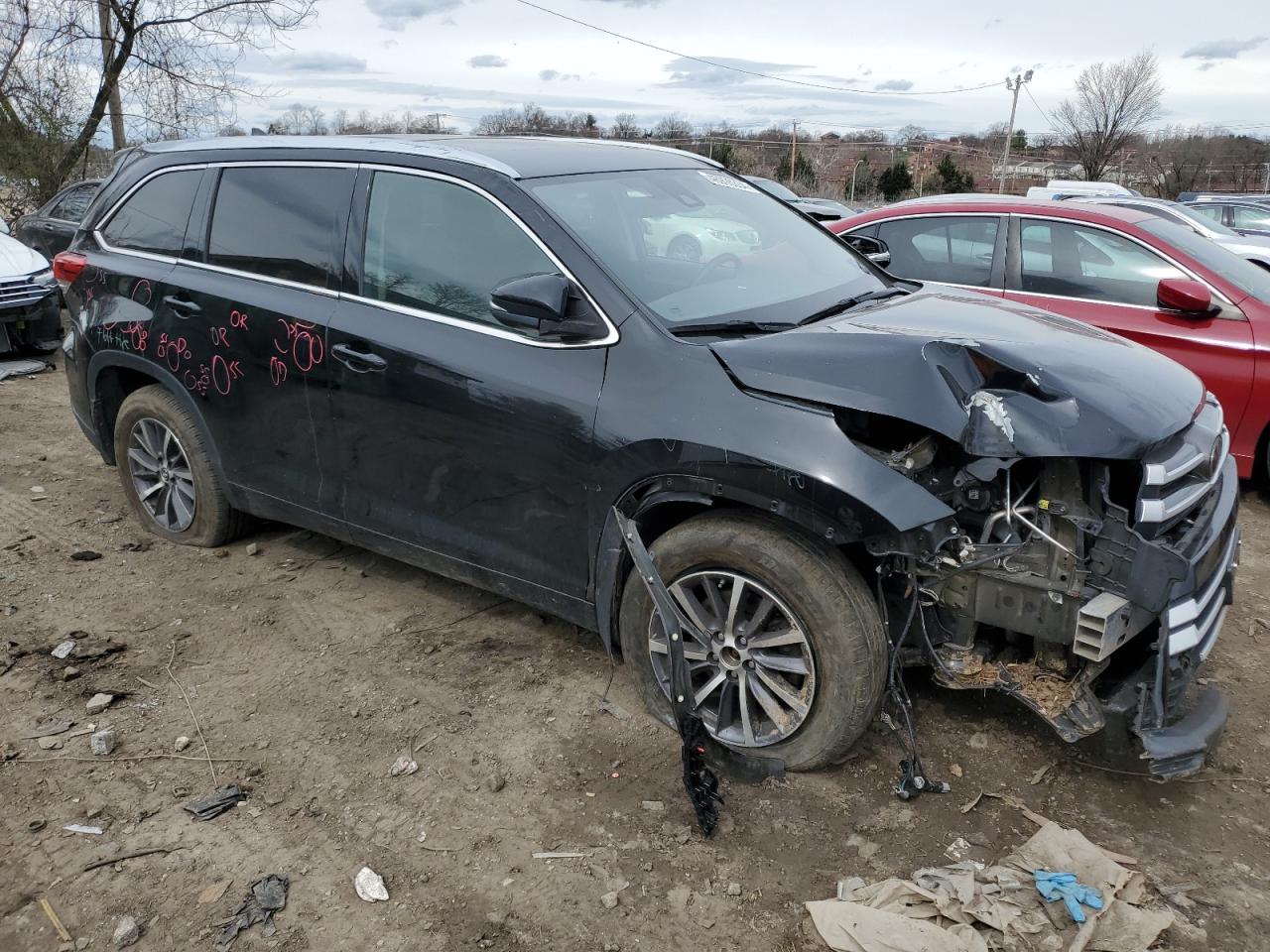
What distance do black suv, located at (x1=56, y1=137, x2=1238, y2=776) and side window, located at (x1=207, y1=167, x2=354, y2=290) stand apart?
0.02 metres

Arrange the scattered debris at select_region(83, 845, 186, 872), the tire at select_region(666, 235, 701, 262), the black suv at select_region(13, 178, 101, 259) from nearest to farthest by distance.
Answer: the scattered debris at select_region(83, 845, 186, 872), the tire at select_region(666, 235, 701, 262), the black suv at select_region(13, 178, 101, 259)

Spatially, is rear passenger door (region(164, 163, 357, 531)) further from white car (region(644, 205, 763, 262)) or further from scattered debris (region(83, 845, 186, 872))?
scattered debris (region(83, 845, 186, 872))

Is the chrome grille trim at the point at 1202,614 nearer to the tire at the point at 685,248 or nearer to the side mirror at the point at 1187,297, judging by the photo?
the tire at the point at 685,248

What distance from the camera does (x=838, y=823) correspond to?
2.95 metres

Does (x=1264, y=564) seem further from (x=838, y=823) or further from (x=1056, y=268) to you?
(x=838, y=823)

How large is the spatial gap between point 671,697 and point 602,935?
74 centimetres

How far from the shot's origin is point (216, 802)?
307cm

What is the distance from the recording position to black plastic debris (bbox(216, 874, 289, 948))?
2555 mm

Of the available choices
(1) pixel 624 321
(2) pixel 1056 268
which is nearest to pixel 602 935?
(1) pixel 624 321

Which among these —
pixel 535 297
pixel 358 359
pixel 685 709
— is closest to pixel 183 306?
Result: pixel 358 359

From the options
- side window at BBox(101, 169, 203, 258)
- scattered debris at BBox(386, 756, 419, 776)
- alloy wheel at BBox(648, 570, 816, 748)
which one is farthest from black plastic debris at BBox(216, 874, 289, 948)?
side window at BBox(101, 169, 203, 258)

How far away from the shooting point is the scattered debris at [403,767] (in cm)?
321

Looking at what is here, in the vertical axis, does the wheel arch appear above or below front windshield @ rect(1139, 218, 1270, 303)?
below

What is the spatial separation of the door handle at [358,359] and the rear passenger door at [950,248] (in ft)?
11.7
